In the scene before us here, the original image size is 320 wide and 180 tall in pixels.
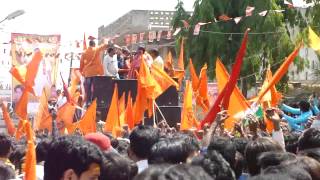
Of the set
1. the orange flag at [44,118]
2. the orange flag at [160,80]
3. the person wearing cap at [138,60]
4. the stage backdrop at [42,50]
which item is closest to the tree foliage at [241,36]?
the stage backdrop at [42,50]

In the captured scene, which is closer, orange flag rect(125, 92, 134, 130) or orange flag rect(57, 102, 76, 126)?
orange flag rect(125, 92, 134, 130)

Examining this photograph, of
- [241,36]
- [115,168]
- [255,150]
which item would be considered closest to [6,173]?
[115,168]

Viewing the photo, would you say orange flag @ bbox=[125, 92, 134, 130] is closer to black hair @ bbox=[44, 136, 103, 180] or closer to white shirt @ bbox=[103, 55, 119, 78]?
white shirt @ bbox=[103, 55, 119, 78]

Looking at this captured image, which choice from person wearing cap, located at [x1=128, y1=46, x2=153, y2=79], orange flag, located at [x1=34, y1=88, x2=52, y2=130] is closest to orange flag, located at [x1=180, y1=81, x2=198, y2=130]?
person wearing cap, located at [x1=128, y1=46, x2=153, y2=79]

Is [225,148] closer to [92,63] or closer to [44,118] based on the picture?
[44,118]

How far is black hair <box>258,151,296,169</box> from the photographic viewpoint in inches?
141

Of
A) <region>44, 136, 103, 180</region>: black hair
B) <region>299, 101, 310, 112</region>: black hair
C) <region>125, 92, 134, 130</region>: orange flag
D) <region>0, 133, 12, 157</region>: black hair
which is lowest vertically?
<region>125, 92, 134, 130</region>: orange flag

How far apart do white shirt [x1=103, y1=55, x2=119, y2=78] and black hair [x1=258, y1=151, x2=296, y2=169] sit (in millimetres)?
8939

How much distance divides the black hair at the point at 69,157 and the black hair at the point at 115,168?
0.64m

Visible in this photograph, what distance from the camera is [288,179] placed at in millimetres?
3039

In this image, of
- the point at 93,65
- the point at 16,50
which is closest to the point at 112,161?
the point at 93,65

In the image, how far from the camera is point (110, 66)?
41.3 ft

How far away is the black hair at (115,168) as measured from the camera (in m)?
3.84

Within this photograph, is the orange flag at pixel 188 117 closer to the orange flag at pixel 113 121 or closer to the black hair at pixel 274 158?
the orange flag at pixel 113 121
